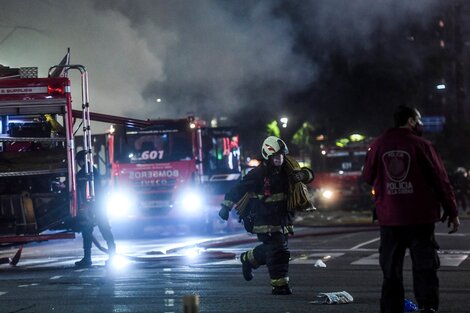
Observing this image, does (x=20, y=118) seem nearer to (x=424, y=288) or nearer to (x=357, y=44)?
(x=424, y=288)

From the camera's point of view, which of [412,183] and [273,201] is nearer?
[412,183]

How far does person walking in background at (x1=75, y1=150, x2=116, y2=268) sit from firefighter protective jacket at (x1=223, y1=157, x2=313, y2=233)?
154 inches

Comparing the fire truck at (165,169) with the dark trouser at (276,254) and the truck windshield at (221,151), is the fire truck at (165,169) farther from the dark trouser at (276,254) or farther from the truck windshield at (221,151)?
the dark trouser at (276,254)

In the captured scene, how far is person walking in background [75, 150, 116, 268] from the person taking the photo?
1184 centimetres

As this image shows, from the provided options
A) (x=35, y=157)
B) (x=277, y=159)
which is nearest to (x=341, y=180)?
(x=35, y=157)

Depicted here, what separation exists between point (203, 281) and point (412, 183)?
13.9 ft

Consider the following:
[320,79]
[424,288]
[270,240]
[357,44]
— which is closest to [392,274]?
[424,288]

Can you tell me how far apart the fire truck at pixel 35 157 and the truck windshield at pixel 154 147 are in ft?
24.5

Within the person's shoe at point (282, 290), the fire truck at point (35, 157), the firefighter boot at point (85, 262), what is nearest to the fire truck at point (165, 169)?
the firefighter boot at point (85, 262)

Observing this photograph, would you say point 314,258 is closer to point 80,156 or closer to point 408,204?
point 80,156

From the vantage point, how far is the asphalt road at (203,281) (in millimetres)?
7836

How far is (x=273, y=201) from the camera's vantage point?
27.7 ft

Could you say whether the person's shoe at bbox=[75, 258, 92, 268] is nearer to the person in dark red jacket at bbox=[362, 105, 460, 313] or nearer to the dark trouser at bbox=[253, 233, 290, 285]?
the dark trouser at bbox=[253, 233, 290, 285]

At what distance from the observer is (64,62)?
12406mm
